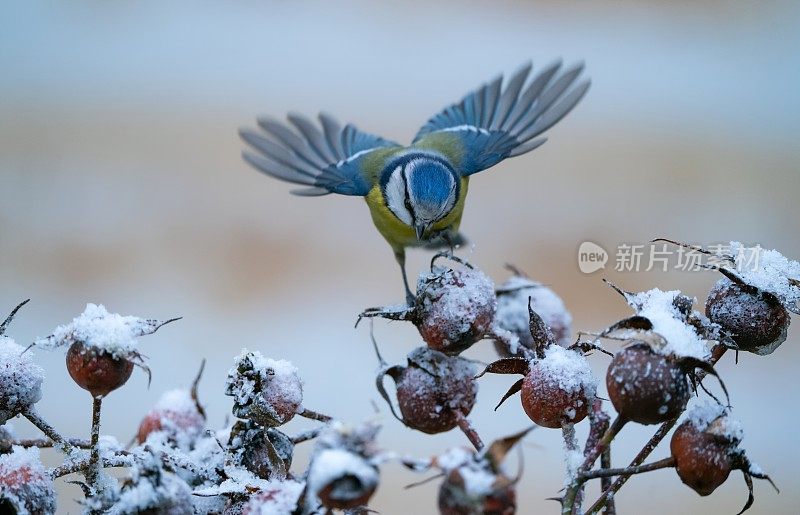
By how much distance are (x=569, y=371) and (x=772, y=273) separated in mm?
114

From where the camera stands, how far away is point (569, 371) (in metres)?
0.38

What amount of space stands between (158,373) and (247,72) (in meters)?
0.77

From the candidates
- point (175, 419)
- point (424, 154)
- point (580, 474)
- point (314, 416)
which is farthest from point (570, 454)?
point (424, 154)

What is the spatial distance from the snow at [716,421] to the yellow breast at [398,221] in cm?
63

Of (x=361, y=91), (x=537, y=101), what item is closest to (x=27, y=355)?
(x=537, y=101)

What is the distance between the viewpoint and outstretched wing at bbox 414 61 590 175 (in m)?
0.87

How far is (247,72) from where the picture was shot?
6.79ft

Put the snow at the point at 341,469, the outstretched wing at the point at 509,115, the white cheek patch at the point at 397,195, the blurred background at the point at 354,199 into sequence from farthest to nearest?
1. the blurred background at the point at 354,199
2. the white cheek patch at the point at 397,195
3. the outstretched wing at the point at 509,115
4. the snow at the point at 341,469

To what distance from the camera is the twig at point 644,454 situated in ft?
1.19

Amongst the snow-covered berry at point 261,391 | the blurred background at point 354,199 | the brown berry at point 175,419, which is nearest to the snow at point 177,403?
the brown berry at point 175,419

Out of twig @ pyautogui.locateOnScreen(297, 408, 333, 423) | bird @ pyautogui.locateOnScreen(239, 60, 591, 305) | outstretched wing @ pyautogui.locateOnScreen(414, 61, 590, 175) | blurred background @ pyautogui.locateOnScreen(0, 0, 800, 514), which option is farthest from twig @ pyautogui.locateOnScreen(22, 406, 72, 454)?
blurred background @ pyautogui.locateOnScreen(0, 0, 800, 514)

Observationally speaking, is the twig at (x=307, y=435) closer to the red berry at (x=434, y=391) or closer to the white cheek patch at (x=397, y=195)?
the red berry at (x=434, y=391)

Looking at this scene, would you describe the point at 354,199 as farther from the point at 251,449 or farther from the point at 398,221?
the point at 251,449

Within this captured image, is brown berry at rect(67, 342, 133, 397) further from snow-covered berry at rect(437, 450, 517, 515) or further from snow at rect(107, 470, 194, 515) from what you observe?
snow-covered berry at rect(437, 450, 517, 515)
